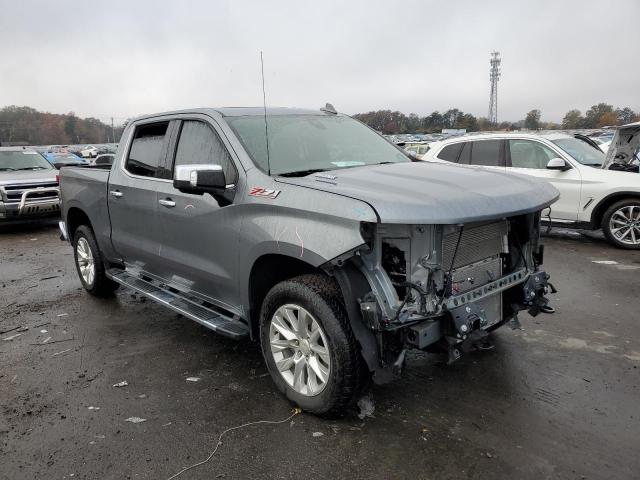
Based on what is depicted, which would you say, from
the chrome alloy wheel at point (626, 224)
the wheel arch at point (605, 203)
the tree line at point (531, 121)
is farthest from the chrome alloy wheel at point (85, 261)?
the tree line at point (531, 121)

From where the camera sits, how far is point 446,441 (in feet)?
Answer: 9.81

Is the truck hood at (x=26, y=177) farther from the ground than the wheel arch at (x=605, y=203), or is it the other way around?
the truck hood at (x=26, y=177)

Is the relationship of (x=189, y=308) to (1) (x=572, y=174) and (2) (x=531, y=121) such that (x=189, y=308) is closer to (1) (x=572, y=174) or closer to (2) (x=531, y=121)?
(1) (x=572, y=174)

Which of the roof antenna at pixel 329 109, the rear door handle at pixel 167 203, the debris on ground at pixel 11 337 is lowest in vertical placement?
the debris on ground at pixel 11 337

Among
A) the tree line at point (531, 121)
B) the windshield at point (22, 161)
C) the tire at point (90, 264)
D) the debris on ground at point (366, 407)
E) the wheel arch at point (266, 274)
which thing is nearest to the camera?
the debris on ground at point (366, 407)

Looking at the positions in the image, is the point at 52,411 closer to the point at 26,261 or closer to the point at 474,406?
the point at 474,406

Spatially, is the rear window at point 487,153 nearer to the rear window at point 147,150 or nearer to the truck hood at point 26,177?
the rear window at point 147,150

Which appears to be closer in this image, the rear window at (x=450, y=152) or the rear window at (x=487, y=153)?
the rear window at (x=487, y=153)

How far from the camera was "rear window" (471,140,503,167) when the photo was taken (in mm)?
8820

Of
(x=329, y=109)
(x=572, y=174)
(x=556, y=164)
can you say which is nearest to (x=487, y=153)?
(x=556, y=164)

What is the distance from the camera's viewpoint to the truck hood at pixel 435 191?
107 inches

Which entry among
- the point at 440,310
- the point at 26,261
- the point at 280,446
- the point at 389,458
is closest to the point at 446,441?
the point at 389,458

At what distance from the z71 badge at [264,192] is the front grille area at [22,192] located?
29.3 feet

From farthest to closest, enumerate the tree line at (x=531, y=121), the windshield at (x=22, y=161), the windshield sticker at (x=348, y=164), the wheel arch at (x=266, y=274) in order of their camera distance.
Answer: the tree line at (x=531, y=121) → the windshield at (x=22, y=161) → the windshield sticker at (x=348, y=164) → the wheel arch at (x=266, y=274)
